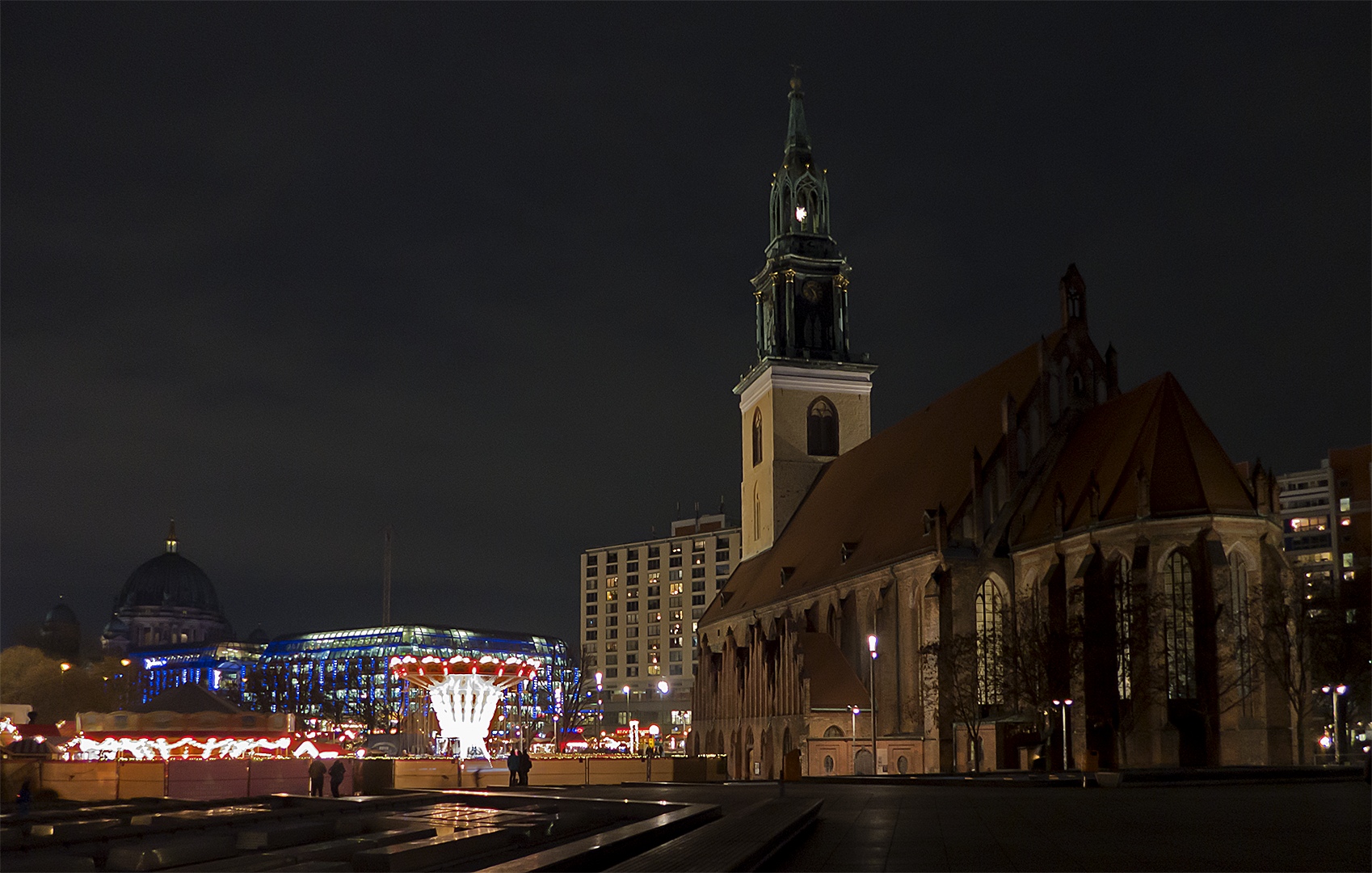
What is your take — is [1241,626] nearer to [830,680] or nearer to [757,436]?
[830,680]

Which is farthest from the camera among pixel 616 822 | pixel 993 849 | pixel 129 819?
pixel 129 819

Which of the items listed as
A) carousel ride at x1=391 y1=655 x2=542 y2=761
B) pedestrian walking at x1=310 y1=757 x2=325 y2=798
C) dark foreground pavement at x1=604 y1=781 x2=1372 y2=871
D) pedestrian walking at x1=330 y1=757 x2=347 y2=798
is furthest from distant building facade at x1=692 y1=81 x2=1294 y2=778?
pedestrian walking at x1=310 y1=757 x2=325 y2=798

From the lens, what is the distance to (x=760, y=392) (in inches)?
3506

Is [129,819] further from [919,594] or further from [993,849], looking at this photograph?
[919,594]

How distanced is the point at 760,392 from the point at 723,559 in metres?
109

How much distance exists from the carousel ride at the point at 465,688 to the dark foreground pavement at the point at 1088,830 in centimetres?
1360

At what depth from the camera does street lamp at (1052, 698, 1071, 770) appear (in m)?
51.8

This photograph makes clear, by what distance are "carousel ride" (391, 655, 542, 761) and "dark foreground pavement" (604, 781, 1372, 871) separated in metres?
13.6

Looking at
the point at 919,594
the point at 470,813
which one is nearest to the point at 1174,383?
the point at 919,594

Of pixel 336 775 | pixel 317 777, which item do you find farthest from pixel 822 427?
pixel 336 775

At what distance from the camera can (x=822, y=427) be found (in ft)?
290

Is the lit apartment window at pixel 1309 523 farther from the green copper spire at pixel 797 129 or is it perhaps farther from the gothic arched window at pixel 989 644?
the gothic arched window at pixel 989 644

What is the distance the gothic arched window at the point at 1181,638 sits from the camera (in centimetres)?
5216

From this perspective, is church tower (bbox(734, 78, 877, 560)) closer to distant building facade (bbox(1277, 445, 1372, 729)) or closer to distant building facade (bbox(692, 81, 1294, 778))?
distant building facade (bbox(692, 81, 1294, 778))
